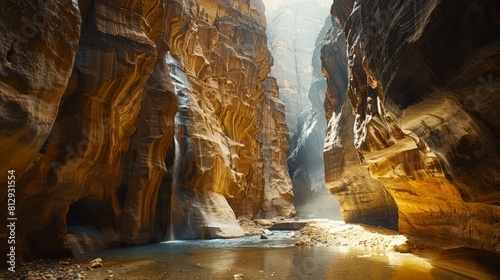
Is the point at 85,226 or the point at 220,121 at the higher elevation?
the point at 220,121

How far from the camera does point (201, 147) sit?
70.3 ft

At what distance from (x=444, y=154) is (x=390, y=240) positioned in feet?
24.8

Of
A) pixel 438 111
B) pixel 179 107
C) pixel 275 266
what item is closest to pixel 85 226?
pixel 179 107

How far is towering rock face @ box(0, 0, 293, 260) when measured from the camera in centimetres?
668

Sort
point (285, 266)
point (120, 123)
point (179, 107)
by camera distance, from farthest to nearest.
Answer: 1. point (179, 107)
2. point (120, 123)
3. point (285, 266)

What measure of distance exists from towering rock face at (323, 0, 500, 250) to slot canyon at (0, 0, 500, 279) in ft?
0.11

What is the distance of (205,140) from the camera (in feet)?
71.4

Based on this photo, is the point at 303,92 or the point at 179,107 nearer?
the point at 179,107

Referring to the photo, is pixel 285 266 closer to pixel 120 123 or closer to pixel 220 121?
pixel 120 123

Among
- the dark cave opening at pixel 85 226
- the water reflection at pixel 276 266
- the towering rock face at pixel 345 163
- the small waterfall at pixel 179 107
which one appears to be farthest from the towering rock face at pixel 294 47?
the water reflection at pixel 276 266

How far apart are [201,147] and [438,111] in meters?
16.7

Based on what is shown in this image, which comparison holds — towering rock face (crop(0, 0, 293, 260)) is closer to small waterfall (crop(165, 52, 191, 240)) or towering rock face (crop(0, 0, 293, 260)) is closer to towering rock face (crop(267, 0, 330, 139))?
small waterfall (crop(165, 52, 191, 240))

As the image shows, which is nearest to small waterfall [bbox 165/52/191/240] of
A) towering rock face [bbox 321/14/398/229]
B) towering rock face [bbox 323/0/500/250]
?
towering rock face [bbox 321/14/398/229]

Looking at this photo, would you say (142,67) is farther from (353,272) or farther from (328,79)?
(328,79)
